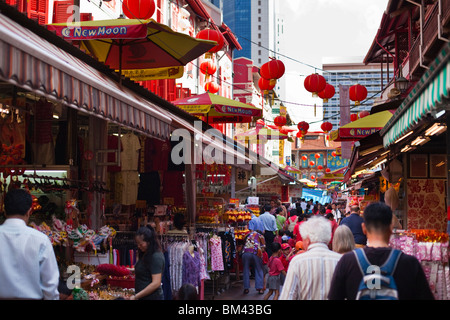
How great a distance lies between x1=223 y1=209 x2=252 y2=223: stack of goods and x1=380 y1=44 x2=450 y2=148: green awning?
887cm

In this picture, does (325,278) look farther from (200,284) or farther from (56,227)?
(200,284)

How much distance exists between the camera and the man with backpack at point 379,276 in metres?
3.91

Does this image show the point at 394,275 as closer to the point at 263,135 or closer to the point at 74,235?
→ the point at 74,235

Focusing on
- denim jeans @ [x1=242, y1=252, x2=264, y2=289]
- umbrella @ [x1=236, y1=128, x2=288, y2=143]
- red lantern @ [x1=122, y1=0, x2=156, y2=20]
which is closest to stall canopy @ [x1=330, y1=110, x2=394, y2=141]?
denim jeans @ [x1=242, y1=252, x2=264, y2=289]

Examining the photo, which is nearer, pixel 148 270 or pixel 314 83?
pixel 148 270

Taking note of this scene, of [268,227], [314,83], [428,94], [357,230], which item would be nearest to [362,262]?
[428,94]

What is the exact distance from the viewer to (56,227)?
751 cm

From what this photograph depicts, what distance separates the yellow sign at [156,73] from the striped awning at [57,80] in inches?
151

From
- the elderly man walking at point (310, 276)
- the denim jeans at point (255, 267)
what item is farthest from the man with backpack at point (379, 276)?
the denim jeans at point (255, 267)

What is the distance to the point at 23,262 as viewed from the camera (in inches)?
174

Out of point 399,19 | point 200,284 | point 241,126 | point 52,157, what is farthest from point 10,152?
point 241,126

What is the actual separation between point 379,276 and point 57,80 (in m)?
3.24

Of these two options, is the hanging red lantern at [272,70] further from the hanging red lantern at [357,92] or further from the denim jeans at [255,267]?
the hanging red lantern at [357,92]

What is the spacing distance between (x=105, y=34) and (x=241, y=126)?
122 feet
